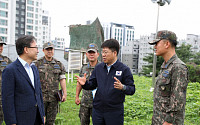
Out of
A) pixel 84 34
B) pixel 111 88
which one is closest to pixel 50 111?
pixel 111 88

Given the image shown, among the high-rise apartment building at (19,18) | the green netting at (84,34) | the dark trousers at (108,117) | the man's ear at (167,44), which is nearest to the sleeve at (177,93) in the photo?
the man's ear at (167,44)

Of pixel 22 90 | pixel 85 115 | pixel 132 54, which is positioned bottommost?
pixel 85 115

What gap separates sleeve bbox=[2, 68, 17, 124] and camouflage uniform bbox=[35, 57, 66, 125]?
1.37 m

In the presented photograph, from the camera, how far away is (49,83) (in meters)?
3.71

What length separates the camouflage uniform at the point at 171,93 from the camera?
219 centimetres

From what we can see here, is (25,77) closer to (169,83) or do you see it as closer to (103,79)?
(103,79)

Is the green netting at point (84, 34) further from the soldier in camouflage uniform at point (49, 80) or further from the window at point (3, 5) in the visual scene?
the window at point (3, 5)

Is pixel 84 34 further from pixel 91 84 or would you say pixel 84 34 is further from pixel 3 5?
pixel 3 5

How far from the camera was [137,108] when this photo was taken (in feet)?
20.3

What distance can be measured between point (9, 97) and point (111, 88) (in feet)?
4.23

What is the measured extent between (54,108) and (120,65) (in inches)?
68.9

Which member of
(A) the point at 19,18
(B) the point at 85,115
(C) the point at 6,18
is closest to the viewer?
(B) the point at 85,115

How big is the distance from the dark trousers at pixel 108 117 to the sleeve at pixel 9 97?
1059 mm

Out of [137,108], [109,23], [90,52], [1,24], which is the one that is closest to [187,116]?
[137,108]
